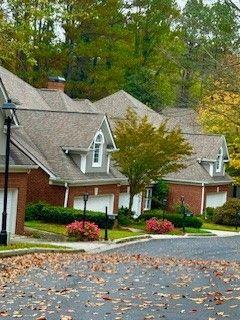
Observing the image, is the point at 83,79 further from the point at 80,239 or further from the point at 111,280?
the point at 111,280

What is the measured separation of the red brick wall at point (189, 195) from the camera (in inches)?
2148

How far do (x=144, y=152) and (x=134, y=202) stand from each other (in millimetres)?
8492

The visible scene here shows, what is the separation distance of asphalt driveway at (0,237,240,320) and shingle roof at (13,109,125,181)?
1523 cm

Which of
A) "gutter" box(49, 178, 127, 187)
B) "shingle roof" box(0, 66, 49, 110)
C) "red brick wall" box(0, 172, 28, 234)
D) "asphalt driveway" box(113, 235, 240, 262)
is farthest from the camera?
"shingle roof" box(0, 66, 49, 110)

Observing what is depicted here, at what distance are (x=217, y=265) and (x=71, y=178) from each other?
1739cm

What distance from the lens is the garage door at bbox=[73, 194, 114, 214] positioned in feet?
133

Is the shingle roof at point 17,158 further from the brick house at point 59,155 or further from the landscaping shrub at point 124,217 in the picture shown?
the landscaping shrub at point 124,217

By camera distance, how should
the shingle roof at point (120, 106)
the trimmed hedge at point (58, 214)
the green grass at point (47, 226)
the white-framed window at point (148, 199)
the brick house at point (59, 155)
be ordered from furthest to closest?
the shingle roof at point (120, 106) < the white-framed window at point (148, 199) < the trimmed hedge at point (58, 214) < the green grass at point (47, 226) < the brick house at point (59, 155)

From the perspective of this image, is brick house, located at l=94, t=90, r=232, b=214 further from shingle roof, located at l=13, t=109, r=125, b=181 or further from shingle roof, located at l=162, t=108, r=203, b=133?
shingle roof, located at l=13, t=109, r=125, b=181

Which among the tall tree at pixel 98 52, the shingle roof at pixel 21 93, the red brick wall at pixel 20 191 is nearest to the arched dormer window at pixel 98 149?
the shingle roof at pixel 21 93

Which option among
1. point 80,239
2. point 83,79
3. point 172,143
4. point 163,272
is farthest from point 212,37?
point 83,79

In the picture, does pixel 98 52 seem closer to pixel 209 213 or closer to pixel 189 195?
pixel 189 195

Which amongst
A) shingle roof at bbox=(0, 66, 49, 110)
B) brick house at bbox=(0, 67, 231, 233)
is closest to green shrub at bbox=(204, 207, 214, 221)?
brick house at bbox=(0, 67, 231, 233)

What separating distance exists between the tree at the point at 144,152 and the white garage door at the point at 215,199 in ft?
44.0
